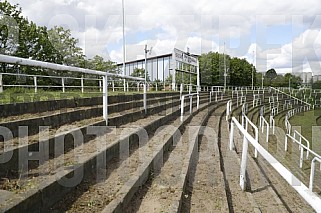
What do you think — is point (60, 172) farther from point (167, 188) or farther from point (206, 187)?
point (206, 187)

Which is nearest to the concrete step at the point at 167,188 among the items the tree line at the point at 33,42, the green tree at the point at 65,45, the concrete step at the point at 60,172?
the concrete step at the point at 60,172

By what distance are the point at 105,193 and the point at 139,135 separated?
208 cm

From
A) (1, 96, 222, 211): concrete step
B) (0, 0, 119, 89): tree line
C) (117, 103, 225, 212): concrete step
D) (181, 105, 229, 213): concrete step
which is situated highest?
(0, 0, 119, 89): tree line

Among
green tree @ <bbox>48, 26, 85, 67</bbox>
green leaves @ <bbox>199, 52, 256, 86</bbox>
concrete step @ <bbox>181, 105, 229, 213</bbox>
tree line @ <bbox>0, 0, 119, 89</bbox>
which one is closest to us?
A: concrete step @ <bbox>181, 105, 229, 213</bbox>

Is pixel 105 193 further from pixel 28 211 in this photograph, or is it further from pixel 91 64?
pixel 91 64

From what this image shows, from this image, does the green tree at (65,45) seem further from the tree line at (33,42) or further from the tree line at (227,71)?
the tree line at (227,71)

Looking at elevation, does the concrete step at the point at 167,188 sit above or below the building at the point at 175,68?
below

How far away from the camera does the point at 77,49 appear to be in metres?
27.5

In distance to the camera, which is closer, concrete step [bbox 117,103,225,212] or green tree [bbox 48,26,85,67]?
concrete step [bbox 117,103,225,212]

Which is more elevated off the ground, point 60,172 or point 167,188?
point 60,172

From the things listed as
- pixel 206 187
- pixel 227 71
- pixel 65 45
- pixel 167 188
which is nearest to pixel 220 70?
pixel 227 71

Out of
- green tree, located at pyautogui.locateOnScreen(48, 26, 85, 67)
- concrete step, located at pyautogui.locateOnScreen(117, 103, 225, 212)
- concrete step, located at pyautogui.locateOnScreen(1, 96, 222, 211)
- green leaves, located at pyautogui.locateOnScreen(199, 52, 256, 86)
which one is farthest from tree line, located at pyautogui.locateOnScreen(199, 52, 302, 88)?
concrete step, located at pyautogui.locateOnScreen(1, 96, 222, 211)

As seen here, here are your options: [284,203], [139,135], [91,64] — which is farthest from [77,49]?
[284,203]

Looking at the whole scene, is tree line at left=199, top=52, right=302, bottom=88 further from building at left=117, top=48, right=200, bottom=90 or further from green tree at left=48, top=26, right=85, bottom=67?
green tree at left=48, top=26, right=85, bottom=67
